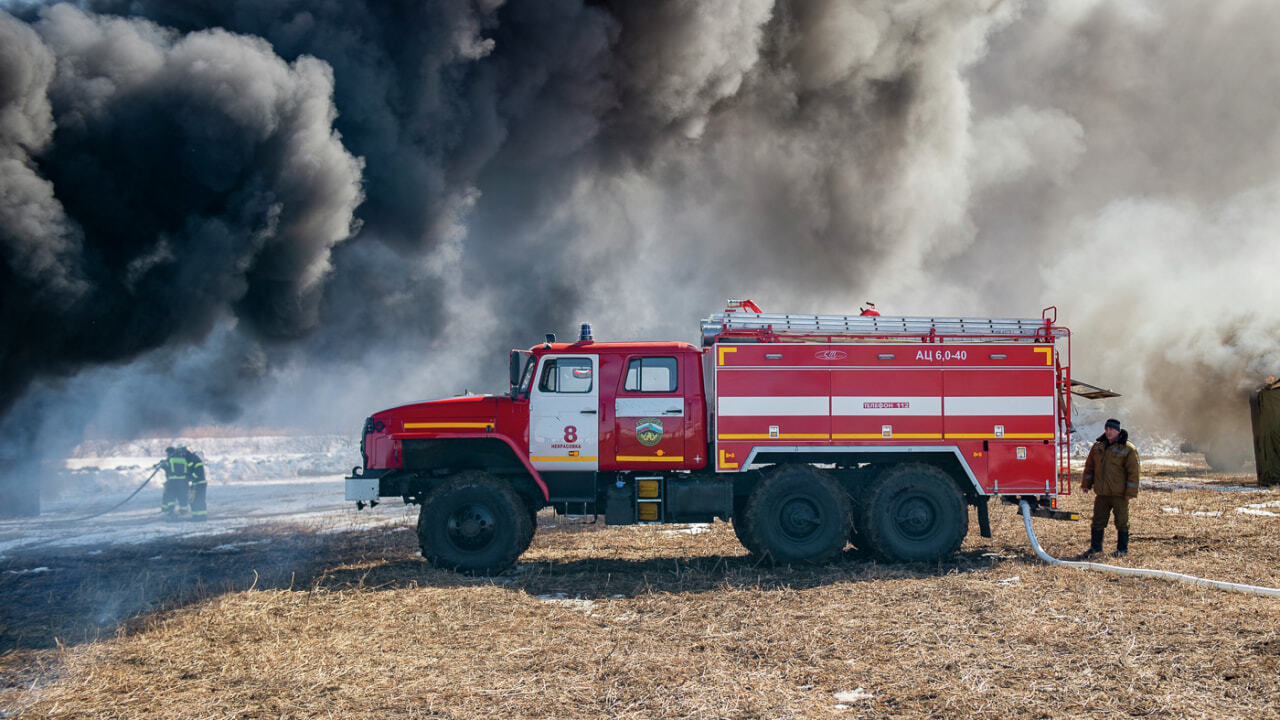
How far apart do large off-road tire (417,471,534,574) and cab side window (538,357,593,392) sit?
1376mm

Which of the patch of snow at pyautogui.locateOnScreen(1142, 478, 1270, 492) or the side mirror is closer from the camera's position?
the side mirror

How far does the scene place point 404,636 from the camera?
6969 mm

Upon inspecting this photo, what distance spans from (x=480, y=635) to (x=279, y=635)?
5.61 feet

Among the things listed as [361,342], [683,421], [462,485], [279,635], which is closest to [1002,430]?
[683,421]

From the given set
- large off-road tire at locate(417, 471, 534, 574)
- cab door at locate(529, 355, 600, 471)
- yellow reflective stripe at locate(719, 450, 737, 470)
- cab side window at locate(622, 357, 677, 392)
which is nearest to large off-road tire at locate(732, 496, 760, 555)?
yellow reflective stripe at locate(719, 450, 737, 470)

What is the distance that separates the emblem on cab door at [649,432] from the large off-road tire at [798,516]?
1.36 metres

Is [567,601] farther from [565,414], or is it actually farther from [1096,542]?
[1096,542]

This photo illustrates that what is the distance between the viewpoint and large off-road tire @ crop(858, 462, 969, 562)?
10.1 meters

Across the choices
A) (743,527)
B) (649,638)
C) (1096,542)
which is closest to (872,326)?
(743,527)

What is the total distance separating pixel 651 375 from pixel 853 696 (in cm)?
566

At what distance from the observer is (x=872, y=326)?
409 inches

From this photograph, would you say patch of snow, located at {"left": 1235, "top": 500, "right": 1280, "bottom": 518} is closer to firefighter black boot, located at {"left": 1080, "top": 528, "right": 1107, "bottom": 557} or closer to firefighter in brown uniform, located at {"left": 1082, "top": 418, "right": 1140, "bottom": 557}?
firefighter in brown uniform, located at {"left": 1082, "top": 418, "right": 1140, "bottom": 557}

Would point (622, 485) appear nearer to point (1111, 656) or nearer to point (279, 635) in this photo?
point (279, 635)

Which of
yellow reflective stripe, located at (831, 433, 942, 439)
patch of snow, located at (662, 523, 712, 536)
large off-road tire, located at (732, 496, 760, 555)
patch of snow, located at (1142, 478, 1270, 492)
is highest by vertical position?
yellow reflective stripe, located at (831, 433, 942, 439)
